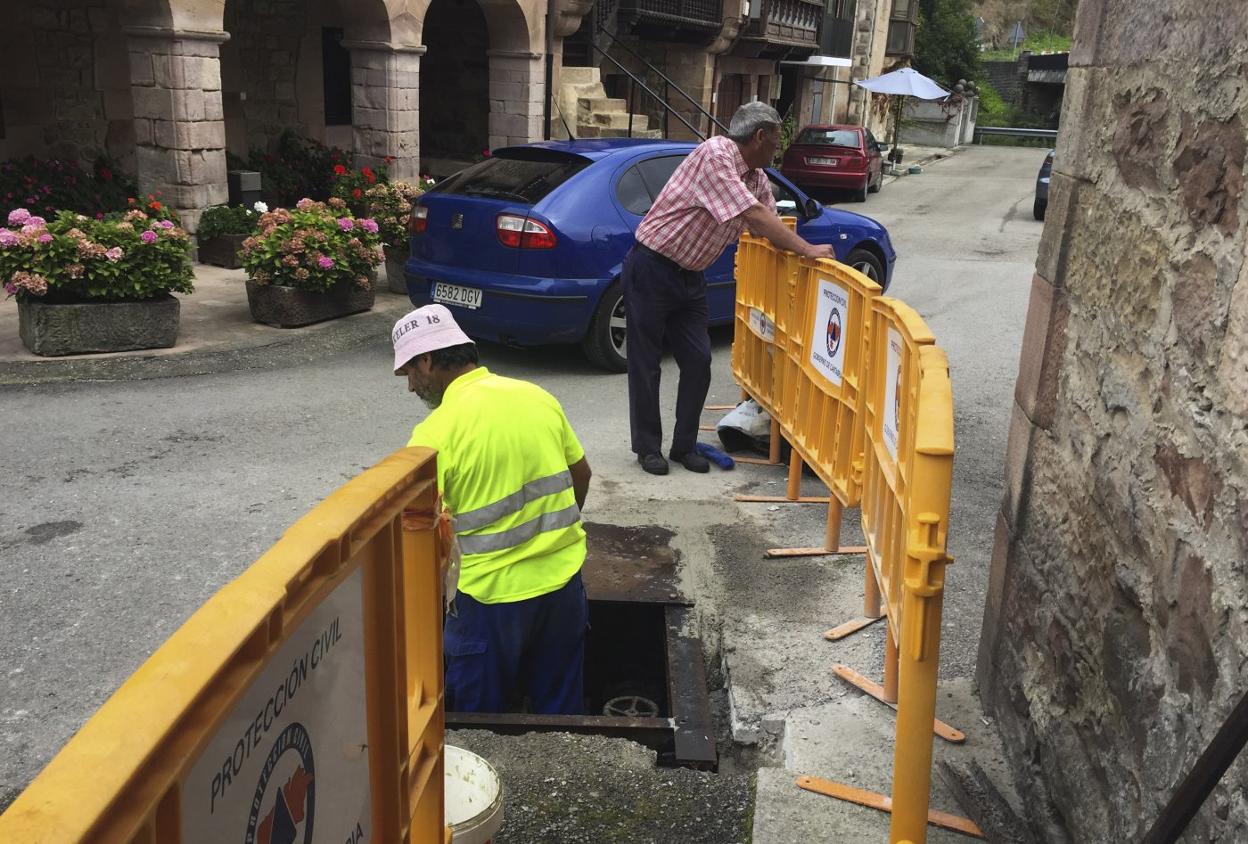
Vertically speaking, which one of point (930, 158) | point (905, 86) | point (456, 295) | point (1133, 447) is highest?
point (905, 86)

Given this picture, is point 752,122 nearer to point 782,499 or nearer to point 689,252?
point 689,252

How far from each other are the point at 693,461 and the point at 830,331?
1.66 m

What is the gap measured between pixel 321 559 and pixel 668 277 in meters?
4.57

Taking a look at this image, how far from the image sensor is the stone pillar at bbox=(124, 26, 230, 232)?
11297 millimetres

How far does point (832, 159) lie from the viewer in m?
22.7

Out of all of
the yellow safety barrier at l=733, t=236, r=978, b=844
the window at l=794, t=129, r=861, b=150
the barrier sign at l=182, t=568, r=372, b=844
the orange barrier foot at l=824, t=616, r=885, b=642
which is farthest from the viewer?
the window at l=794, t=129, r=861, b=150

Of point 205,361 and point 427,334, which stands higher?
point 427,334

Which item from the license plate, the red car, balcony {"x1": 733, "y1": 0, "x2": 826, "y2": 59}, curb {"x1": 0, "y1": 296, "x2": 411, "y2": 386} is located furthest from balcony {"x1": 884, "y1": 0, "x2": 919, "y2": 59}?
the license plate

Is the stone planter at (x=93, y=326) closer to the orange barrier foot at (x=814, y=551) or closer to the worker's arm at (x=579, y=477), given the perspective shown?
the orange barrier foot at (x=814, y=551)

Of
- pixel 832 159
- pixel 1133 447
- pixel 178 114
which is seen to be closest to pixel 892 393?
pixel 1133 447

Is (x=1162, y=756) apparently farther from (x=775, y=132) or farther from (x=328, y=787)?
(x=775, y=132)

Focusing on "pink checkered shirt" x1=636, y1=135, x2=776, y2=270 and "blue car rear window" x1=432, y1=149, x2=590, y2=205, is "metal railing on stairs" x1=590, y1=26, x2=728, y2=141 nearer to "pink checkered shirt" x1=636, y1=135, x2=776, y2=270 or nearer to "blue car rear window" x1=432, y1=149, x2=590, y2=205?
"blue car rear window" x1=432, y1=149, x2=590, y2=205

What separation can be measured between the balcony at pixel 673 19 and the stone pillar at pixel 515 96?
15.4 feet

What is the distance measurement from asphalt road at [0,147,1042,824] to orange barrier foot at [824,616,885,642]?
304 mm
